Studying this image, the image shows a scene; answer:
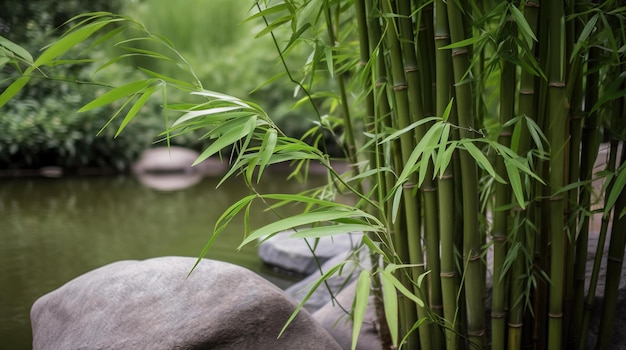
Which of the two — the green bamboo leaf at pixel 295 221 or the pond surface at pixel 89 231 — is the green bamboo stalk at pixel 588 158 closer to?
the green bamboo leaf at pixel 295 221

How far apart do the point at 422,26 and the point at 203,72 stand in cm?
717

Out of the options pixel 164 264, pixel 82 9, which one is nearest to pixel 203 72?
pixel 82 9

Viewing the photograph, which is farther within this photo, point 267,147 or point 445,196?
point 445,196

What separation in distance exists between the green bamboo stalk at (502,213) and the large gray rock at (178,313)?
14.0 inches

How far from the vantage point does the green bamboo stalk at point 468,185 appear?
3.13 ft

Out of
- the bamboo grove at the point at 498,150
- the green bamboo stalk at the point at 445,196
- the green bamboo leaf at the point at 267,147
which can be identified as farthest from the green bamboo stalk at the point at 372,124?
the green bamboo leaf at the point at 267,147

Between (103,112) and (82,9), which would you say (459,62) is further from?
(82,9)

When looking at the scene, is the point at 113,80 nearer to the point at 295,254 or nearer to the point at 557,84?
the point at 295,254

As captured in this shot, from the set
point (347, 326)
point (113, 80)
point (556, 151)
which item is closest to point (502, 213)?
point (556, 151)

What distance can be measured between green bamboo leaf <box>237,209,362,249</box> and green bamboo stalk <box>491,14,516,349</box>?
377 mm

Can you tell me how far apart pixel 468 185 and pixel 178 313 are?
25.2 inches

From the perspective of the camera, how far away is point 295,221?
2.43 feet

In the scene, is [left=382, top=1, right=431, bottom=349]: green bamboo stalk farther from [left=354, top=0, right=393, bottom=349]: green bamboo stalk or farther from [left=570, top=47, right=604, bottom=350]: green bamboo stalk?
[left=570, top=47, right=604, bottom=350]: green bamboo stalk

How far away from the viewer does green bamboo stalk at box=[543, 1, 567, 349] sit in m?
0.97
